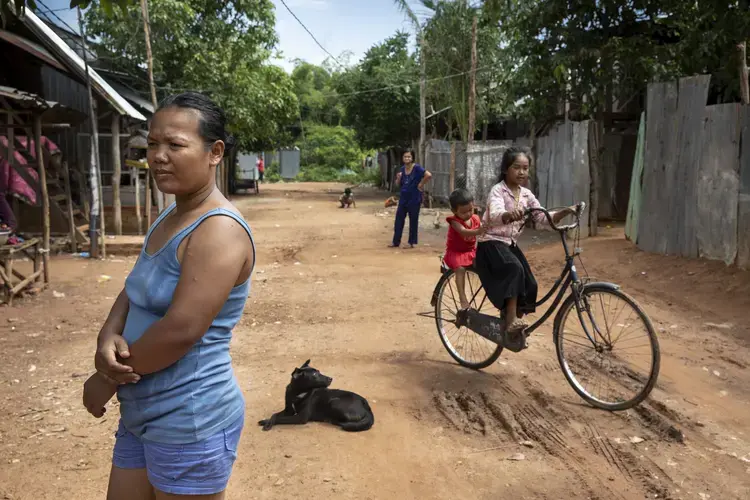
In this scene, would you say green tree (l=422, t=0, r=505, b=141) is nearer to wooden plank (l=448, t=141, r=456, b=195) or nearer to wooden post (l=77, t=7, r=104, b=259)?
wooden plank (l=448, t=141, r=456, b=195)

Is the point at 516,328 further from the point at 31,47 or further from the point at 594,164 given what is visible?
the point at 31,47

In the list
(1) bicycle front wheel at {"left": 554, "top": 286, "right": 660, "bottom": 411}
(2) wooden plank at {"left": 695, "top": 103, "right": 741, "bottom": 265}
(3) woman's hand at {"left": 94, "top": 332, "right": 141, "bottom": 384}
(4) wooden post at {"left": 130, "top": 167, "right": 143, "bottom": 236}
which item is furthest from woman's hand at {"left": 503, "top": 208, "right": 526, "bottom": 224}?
(4) wooden post at {"left": 130, "top": 167, "right": 143, "bottom": 236}

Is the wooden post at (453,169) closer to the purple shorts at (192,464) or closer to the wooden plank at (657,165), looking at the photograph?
the wooden plank at (657,165)

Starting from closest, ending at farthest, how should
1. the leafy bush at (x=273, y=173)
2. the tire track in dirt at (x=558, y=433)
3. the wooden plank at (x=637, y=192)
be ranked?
the tire track in dirt at (x=558, y=433) < the wooden plank at (x=637, y=192) < the leafy bush at (x=273, y=173)

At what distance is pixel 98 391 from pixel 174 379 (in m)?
0.27

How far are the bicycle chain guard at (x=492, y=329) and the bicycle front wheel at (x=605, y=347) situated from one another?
265 mm

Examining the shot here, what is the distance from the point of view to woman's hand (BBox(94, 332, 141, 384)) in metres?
1.75

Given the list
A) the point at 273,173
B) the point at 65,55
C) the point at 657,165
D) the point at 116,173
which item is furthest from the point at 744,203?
the point at 273,173

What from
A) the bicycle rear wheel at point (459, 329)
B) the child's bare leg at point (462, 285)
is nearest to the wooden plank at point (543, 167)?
the bicycle rear wheel at point (459, 329)

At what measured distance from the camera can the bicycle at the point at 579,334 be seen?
4.20m

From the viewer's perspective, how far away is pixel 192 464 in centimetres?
175

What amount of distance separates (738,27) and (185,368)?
27.0ft

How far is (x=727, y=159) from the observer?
311 inches

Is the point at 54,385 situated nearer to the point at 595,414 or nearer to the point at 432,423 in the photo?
the point at 432,423
